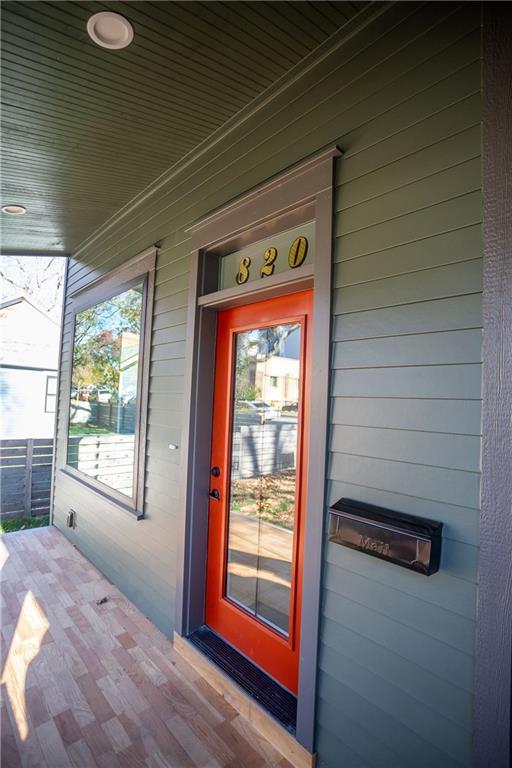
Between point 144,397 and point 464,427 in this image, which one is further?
Answer: point 144,397

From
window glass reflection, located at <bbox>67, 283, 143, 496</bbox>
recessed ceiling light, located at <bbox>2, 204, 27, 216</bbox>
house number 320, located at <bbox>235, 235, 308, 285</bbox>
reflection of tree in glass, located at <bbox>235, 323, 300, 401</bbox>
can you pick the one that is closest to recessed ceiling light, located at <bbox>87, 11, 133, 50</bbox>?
house number 320, located at <bbox>235, 235, 308, 285</bbox>

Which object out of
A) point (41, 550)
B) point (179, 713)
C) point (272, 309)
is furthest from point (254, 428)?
point (41, 550)

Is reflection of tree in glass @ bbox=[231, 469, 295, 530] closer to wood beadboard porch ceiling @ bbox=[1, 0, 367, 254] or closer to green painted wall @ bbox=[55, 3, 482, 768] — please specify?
green painted wall @ bbox=[55, 3, 482, 768]

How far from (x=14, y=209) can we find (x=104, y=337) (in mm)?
1330

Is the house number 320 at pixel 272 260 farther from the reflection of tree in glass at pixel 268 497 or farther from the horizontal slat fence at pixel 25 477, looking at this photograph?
the horizontal slat fence at pixel 25 477

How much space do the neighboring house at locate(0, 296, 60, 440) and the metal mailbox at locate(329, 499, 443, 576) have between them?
25.8ft

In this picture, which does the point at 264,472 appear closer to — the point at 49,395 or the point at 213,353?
the point at 213,353

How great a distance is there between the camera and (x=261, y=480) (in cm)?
217

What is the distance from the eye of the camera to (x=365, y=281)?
1.53 meters

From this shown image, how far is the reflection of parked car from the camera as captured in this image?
2137mm

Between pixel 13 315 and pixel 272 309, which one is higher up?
pixel 13 315

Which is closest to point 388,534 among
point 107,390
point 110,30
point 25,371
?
point 110,30

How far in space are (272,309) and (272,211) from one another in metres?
0.49

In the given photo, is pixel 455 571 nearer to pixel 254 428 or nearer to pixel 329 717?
pixel 329 717
